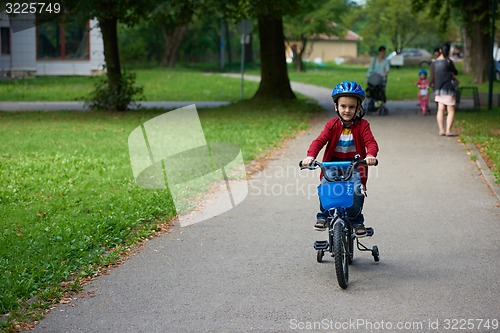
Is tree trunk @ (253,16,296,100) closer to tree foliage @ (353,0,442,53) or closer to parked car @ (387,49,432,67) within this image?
tree foliage @ (353,0,442,53)

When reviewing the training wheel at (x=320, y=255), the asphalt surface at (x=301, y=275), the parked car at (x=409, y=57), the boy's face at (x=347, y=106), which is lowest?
the parked car at (x=409, y=57)

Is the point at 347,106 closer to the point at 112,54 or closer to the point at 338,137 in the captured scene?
the point at 338,137

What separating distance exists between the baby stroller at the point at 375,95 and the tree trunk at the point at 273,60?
512 cm

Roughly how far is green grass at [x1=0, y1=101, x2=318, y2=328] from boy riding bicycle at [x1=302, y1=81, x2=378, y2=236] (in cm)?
217

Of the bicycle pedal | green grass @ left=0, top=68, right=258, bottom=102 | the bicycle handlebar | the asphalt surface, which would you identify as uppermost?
the bicycle handlebar

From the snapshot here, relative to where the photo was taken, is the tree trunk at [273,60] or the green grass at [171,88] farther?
the green grass at [171,88]

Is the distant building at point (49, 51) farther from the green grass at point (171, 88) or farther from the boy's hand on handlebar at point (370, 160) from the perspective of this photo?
the boy's hand on handlebar at point (370, 160)

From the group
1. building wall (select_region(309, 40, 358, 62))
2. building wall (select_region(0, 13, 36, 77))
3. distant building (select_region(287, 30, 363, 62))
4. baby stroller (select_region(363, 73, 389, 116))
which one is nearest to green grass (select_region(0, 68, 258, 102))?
building wall (select_region(0, 13, 36, 77))

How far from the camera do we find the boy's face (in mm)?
7723

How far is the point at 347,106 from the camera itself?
7.73 m

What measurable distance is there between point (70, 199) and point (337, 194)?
201 inches

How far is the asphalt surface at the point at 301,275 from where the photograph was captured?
21.3ft

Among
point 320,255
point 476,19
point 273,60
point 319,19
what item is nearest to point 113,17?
point 273,60

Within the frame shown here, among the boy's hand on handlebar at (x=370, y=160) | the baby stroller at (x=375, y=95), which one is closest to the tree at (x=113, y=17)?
the baby stroller at (x=375, y=95)
